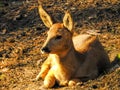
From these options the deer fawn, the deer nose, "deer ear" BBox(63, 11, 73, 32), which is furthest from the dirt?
the deer nose

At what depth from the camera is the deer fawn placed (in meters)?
9.25

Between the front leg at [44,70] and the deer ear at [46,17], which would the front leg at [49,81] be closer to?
the front leg at [44,70]

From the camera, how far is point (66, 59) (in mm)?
9547

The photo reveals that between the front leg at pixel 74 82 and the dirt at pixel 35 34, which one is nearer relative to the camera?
the front leg at pixel 74 82

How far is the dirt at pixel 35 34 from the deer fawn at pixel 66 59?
0.20m

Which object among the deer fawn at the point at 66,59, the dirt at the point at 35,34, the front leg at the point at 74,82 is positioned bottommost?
the dirt at the point at 35,34

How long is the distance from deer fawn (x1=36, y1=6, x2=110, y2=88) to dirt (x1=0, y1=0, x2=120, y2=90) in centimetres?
20

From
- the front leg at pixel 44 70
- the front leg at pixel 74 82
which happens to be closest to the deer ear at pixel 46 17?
the front leg at pixel 44 70

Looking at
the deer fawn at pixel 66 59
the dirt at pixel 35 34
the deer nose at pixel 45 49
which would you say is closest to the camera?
the deer nose at pixel 45 49

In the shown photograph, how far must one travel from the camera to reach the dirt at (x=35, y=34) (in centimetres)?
1011

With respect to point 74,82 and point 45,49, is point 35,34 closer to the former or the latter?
point 74,82

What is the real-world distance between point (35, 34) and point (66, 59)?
4062 millimetres

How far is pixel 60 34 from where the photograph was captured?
30.4ft

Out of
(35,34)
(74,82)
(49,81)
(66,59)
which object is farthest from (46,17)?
(35,34)
